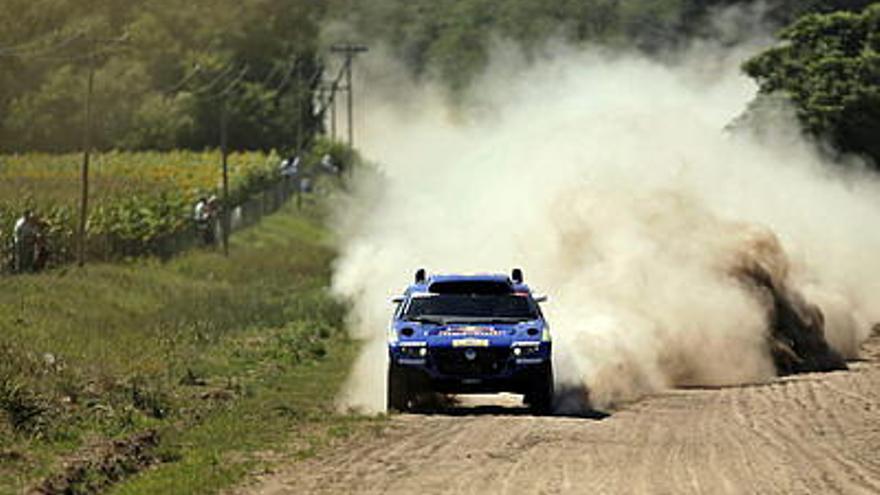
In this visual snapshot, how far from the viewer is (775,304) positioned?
33281 millimetres

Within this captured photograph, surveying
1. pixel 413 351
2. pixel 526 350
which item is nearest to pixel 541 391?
pixel 526 350

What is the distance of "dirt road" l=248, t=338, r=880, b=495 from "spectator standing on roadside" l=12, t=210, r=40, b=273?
20.5 metres

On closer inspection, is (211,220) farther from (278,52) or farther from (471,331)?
(278,52)

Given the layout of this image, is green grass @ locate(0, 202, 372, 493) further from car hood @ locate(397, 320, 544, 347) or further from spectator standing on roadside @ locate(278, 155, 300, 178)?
spectator standing on roadside @ locate(278, 155, 300, 178)

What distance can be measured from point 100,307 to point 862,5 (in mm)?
43030

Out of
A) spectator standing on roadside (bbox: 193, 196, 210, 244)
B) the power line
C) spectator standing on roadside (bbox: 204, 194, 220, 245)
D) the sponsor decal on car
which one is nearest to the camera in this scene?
the sponsor decal on car

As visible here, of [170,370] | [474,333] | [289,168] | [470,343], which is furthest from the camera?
[289,168]

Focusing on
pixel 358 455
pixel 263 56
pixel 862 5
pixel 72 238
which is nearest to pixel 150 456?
pixel 358 455

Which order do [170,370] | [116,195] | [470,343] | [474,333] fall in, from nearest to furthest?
[470,343]
[474,333]
[170,370]
[116,195]

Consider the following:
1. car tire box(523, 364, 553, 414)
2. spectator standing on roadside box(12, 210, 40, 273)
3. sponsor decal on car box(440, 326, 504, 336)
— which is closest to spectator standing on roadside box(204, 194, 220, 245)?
spectator standing on roadside box(12, 210, 40, 273)

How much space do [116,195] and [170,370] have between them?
32624 millimetres

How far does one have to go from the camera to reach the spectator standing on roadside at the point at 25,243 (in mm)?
43188

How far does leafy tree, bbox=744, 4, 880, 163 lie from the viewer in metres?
62.5

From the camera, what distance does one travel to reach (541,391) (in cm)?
2378
